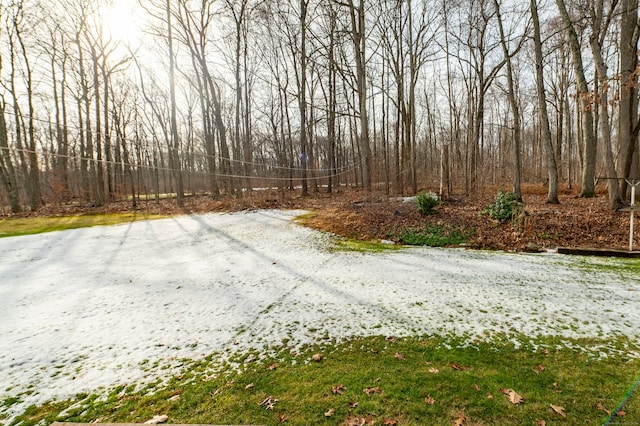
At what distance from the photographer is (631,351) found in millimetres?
2596

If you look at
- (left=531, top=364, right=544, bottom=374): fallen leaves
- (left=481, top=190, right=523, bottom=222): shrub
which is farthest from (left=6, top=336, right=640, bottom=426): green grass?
(left=481, top=190, right=523, bottom=222): shrub

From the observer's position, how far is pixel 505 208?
7.60 meters

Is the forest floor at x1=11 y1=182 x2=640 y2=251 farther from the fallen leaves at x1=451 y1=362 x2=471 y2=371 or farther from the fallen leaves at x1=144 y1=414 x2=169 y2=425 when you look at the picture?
the fallen leaves at x1=144 y1=414 x2=169 y2=425

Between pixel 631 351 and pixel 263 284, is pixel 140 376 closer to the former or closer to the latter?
pixel 263 284

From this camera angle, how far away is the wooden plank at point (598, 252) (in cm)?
561

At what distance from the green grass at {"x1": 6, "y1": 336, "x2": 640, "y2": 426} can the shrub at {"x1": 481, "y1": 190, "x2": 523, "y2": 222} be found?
5.38 m

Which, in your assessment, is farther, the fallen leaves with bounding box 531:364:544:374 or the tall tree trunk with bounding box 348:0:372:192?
the tall tree trunk with bounding box 348:0:372:192

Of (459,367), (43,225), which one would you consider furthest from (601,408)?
(43,225)

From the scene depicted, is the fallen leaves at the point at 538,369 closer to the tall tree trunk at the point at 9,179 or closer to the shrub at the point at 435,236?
the shrub at the point at 435,236

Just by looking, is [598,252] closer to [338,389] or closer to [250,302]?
[338,389]

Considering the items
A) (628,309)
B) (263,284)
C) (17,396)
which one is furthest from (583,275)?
(17,396)

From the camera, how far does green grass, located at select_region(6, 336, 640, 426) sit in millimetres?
1975

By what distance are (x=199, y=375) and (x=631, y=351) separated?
3960 mm

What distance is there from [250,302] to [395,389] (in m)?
2.33
